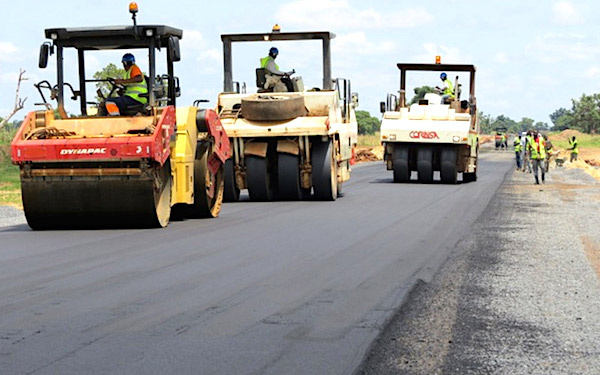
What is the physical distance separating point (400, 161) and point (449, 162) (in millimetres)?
1309

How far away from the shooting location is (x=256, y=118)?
711 inches

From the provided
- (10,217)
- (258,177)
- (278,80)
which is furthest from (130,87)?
(278,80)

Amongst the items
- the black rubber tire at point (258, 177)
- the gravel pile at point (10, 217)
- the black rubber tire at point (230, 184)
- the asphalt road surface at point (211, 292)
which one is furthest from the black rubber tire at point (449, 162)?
the gravel pile at point (10, 217)

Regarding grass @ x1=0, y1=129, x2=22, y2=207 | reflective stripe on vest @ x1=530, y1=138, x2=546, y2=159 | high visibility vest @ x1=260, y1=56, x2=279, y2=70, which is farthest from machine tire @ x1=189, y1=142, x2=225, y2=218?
reflective stripe on vest @ x1=530, y1=138, x2=546, y2=159

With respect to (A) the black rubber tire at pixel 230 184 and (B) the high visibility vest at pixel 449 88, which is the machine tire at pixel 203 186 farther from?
(B) the high visibility vest at pixel 449 88

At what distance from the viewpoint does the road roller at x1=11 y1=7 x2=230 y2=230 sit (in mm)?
12039

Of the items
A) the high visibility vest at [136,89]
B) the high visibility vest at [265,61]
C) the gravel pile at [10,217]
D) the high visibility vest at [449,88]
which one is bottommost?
the gravel pile at [10,217]

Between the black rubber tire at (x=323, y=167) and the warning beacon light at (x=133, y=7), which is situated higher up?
the warning beacon light at (x=133, y=7)

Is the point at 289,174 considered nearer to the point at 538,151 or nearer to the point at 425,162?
the point at 425,162

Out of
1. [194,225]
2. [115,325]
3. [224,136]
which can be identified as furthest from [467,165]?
[115,325]

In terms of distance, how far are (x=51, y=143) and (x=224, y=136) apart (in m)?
3.72

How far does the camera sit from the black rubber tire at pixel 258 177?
59.1ft

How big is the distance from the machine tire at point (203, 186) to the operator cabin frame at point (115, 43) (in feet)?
3.81

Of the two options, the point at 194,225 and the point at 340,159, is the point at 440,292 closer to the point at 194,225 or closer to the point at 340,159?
the point at 194,225
